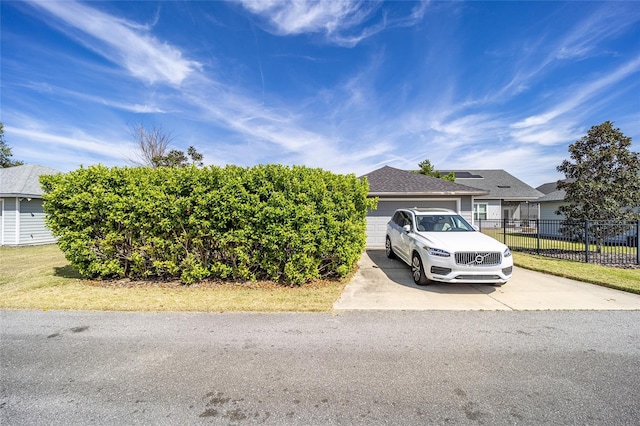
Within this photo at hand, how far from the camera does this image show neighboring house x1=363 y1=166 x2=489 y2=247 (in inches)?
490

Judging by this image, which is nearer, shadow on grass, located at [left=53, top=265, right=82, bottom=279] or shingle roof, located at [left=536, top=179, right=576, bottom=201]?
shadow on grass, located at [left=53, top=265, right=82, bottom=279]

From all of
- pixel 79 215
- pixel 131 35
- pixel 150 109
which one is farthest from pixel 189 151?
pixel 79 215

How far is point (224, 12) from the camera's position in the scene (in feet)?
30.9

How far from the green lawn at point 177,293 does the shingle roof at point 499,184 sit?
19.7m

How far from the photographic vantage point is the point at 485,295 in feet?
19.1

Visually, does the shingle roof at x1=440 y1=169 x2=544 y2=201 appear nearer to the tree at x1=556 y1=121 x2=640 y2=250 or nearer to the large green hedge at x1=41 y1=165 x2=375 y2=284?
the tree at x1=556 y1=121 x2=640 y2=250

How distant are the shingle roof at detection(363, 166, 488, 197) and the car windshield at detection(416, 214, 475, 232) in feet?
14.6

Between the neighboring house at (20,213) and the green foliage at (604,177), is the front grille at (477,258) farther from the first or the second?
the neighboring house at (20,213)

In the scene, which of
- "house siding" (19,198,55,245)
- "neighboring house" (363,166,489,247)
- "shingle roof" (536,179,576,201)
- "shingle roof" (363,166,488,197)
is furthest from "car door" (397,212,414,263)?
"house siding" (19,198,55,245)

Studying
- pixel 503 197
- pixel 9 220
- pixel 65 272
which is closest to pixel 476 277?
pixel 65 272

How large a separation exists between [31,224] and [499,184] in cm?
3704

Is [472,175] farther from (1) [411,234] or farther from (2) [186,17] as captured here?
(2) [186,17]

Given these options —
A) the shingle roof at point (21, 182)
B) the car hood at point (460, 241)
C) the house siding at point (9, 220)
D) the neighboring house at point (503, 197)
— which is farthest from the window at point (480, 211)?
the house siding at point (9, 220)

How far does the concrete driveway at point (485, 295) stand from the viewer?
16.9 feet
